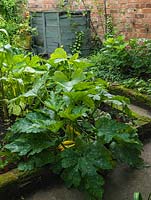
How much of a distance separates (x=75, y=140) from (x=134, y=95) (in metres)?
1.47

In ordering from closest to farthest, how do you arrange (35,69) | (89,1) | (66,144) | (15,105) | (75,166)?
(75,166), (66,144), (15,105), (35,69), (89,1)

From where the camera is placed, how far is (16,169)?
207 centimetres

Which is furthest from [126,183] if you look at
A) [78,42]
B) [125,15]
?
[78,42]

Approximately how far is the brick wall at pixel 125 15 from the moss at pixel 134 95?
1.43m

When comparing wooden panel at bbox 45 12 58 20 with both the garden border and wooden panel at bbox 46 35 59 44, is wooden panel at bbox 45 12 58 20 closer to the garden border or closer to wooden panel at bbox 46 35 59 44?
wooden panel at bbox 46 35 59 44

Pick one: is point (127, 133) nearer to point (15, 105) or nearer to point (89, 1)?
point (15, 105)

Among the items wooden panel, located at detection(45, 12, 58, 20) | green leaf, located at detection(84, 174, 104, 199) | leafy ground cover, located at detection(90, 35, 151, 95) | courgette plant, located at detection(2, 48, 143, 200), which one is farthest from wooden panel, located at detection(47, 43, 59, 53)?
green leaf, located at detection(84, 174, 104, 199)

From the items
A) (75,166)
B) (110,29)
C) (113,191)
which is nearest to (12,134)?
(75,166)

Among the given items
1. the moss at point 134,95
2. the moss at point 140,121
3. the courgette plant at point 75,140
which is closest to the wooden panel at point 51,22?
the moss at point 134,95

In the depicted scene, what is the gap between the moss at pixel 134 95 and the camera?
3198 mm

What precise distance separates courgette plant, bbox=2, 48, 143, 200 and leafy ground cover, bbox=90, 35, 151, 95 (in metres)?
1.56

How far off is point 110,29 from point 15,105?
309 centimetres

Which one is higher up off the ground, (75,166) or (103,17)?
(103,17)

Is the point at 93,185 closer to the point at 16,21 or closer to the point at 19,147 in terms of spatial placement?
the point at 19,147
